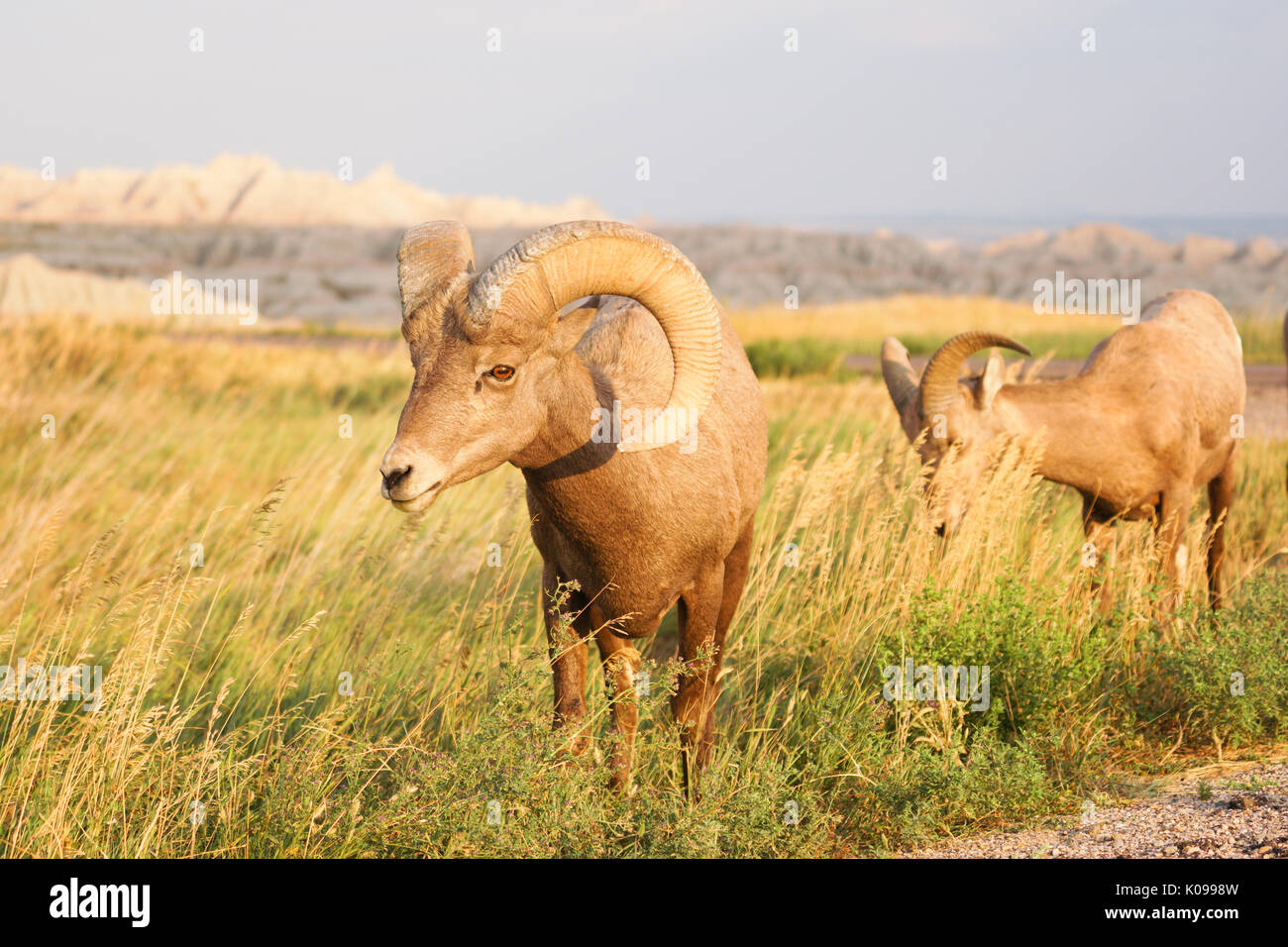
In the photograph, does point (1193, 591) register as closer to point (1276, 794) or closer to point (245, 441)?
point (1276, 794)

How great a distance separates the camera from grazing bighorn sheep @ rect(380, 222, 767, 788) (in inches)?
147

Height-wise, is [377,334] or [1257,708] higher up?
[377,334]

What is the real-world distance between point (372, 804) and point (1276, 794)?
3.60 m

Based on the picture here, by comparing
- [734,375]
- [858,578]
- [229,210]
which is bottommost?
[858,578]

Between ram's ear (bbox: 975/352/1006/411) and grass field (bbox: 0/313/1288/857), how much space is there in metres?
0.59

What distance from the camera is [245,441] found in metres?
11.5

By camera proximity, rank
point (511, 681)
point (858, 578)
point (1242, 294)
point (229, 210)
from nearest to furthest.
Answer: point (511, 681), point (858, 578), point (1242, 294), point (229, 210)

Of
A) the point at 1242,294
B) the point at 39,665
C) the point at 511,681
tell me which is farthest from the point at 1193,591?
the point at 1242,294

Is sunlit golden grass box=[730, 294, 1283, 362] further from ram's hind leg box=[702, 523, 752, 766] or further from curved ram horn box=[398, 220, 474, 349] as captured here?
curved ram horn box=[398, 220, 474, 349]

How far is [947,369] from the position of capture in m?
6.98

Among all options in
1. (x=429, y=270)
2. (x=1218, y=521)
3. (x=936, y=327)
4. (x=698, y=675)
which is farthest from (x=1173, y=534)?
(x=936, y=327)

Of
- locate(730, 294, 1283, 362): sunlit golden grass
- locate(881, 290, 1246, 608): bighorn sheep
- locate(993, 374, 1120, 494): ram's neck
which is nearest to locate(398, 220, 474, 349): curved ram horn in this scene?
locate(881, 290, 1246, 608): bighorn sheep

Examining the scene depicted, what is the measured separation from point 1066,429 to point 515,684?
4611mm

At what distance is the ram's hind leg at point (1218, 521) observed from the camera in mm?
7580
